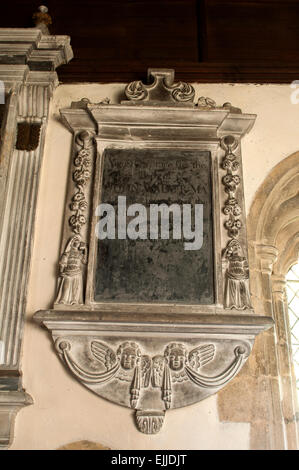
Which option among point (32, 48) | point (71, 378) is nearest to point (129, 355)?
point (71, 378)

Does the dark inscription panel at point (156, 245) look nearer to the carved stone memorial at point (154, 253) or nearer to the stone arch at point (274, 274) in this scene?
the carved stone memorial at point (154, 253)

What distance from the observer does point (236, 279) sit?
3.00 meters

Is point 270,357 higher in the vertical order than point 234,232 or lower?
lower

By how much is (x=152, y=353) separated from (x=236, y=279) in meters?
0.70

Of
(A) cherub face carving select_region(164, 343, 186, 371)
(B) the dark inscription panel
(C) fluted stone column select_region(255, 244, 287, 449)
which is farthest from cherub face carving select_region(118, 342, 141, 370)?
(C) fluted stone column select_region(255, 244, 287, 449)

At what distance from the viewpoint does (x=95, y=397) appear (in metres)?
2.82

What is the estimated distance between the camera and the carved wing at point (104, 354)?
281 centimetres

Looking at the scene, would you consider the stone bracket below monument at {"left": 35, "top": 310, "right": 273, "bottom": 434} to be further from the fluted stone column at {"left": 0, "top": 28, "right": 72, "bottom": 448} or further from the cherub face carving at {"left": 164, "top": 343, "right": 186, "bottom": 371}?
the fluted stone column at {"left": 0, "top": 28, "right": 72, "bottom": 448}

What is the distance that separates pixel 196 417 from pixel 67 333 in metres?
0.90

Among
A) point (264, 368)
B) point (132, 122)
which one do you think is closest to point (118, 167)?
point (132, 122)

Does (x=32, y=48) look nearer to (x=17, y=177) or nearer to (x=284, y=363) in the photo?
(x=17, y=177)

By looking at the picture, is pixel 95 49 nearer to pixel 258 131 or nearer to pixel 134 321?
pixel 258 131

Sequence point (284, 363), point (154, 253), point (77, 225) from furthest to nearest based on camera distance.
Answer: point (284, 363) → point (77, 225) → point (154, 253)

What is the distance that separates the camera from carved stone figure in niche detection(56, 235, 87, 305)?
2.97 metres
